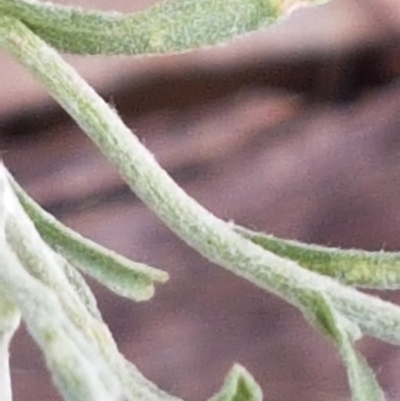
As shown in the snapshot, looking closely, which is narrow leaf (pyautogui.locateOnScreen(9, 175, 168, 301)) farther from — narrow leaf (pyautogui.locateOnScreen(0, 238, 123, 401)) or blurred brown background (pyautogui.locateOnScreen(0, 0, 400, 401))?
blurred brown background (pyautogui.locateOnScreen(0, 0, 400, 401))

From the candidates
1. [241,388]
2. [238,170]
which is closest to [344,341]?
[241,388]

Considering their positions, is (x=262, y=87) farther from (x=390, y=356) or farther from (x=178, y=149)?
(x=390, y=356)

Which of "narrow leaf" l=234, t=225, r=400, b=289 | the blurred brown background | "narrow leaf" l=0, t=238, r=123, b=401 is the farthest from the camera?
the blurred brown background

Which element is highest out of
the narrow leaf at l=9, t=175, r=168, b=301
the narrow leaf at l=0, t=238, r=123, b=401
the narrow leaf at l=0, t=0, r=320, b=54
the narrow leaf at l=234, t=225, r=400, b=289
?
the narrow leaf at l=0, t=0, r=320, b=54

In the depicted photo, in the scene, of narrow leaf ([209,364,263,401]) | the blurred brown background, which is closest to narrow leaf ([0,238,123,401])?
narrow leaf ([209,364,263,401])

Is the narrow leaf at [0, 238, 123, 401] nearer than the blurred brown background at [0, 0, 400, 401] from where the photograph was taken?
Yes

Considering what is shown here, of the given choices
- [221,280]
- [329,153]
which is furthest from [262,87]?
[221,280]

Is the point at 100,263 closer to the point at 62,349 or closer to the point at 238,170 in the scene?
the point at 62,349
